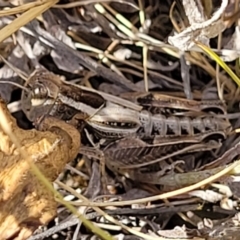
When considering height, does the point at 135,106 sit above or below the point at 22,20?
below

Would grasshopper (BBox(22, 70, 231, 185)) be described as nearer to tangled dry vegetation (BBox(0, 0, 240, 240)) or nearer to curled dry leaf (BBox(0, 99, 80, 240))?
tangled dry vegetation (BBox(0, 0, 240, 240))

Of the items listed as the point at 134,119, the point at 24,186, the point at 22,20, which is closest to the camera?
the point at 24,186

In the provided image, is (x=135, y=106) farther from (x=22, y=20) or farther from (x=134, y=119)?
(x=22, y=20)

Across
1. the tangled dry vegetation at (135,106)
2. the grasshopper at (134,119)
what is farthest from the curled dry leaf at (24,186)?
the grasshopper at (134,119)

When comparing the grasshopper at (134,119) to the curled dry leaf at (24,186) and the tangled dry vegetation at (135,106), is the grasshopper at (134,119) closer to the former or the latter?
the tangled dry vegetation at (135,106)

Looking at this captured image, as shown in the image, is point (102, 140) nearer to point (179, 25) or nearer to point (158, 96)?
point (158, 96)

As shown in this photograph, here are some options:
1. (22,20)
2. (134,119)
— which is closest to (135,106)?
(134,119)
